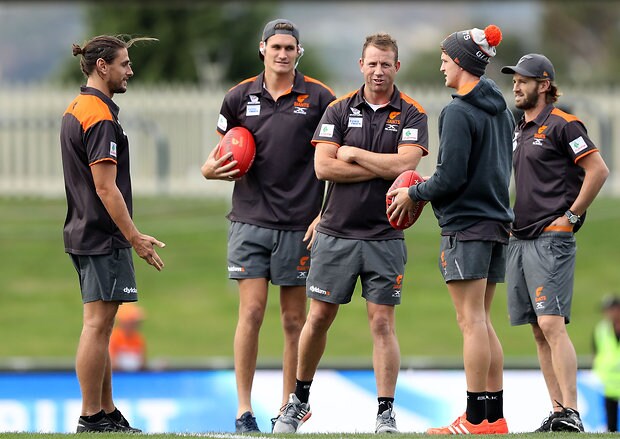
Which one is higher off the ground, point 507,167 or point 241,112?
point 241,112

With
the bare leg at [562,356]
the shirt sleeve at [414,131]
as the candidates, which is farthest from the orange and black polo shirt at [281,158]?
the bare leg at [562,356]

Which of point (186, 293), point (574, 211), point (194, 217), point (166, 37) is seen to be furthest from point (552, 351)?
point (166, 37)

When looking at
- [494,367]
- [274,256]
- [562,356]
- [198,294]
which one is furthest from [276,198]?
[198,294]

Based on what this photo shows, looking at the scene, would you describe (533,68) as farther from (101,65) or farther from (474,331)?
(101,65)

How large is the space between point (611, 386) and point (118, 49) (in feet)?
19.9

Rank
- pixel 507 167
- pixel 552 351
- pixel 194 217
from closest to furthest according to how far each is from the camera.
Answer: pixel 507 167, pixel 552 351, pixel 194 217

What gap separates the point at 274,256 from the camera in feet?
27.7

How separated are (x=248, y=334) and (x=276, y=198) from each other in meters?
0.91

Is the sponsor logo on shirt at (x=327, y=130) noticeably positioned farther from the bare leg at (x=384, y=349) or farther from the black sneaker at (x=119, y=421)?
the black sneaker at (x=119, y=421)

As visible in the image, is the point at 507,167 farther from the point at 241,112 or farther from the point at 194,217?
the point at 194,217

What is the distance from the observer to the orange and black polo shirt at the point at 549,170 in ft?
27.2

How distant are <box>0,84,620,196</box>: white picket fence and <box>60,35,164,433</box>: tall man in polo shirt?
15187mm

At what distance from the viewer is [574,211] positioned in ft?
27.2

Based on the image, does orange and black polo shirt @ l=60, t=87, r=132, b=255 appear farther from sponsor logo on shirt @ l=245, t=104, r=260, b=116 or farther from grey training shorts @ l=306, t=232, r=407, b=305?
grey training shorts @ l=306, t=232, r=407, b=305
